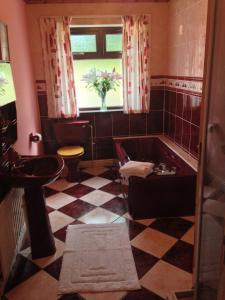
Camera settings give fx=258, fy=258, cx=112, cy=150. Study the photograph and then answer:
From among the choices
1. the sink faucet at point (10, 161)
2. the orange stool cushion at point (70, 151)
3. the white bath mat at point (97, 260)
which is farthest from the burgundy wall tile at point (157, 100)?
the sink faucet at point (10, 161)

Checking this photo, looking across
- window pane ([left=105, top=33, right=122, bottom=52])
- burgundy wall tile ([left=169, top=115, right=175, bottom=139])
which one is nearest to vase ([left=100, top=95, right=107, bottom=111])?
window pane ([left=105, top=33, right=122, bottom=52])

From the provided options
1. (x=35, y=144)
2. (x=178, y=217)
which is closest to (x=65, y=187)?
(x=35, y=144)

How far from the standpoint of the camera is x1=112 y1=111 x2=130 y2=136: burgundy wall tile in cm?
395

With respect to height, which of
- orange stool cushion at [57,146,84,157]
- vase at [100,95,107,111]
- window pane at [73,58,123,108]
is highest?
window pane at [73,58,123,108]

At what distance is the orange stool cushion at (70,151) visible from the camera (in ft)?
11.4

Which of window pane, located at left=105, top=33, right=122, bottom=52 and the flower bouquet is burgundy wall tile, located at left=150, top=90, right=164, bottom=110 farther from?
window pane, located at left=105, top=33, right=122, bottom=52

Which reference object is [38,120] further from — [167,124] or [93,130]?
[167,124]

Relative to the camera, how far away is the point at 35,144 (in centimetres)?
349

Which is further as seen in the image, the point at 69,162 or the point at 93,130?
the point at 93,130

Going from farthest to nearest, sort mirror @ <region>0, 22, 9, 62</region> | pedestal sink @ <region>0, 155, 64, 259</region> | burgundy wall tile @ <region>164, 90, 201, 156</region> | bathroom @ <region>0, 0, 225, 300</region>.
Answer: burgundy wall tile @ <region>164, 90, 201, 156</region>, mirror @ <region>0, 22, 9, 62</region>, pedestal sink @ <region>0, 155, 64, 259</region>, bathroom @ <region>0, 0, 225, 300</region>

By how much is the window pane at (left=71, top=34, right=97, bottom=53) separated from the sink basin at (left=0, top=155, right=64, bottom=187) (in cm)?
209

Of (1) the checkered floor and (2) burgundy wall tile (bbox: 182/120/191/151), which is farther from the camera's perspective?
(2) burgundy wall tile (bbox: 182/120/191/151)

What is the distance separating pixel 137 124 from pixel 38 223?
2.36 metres

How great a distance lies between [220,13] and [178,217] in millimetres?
2067
